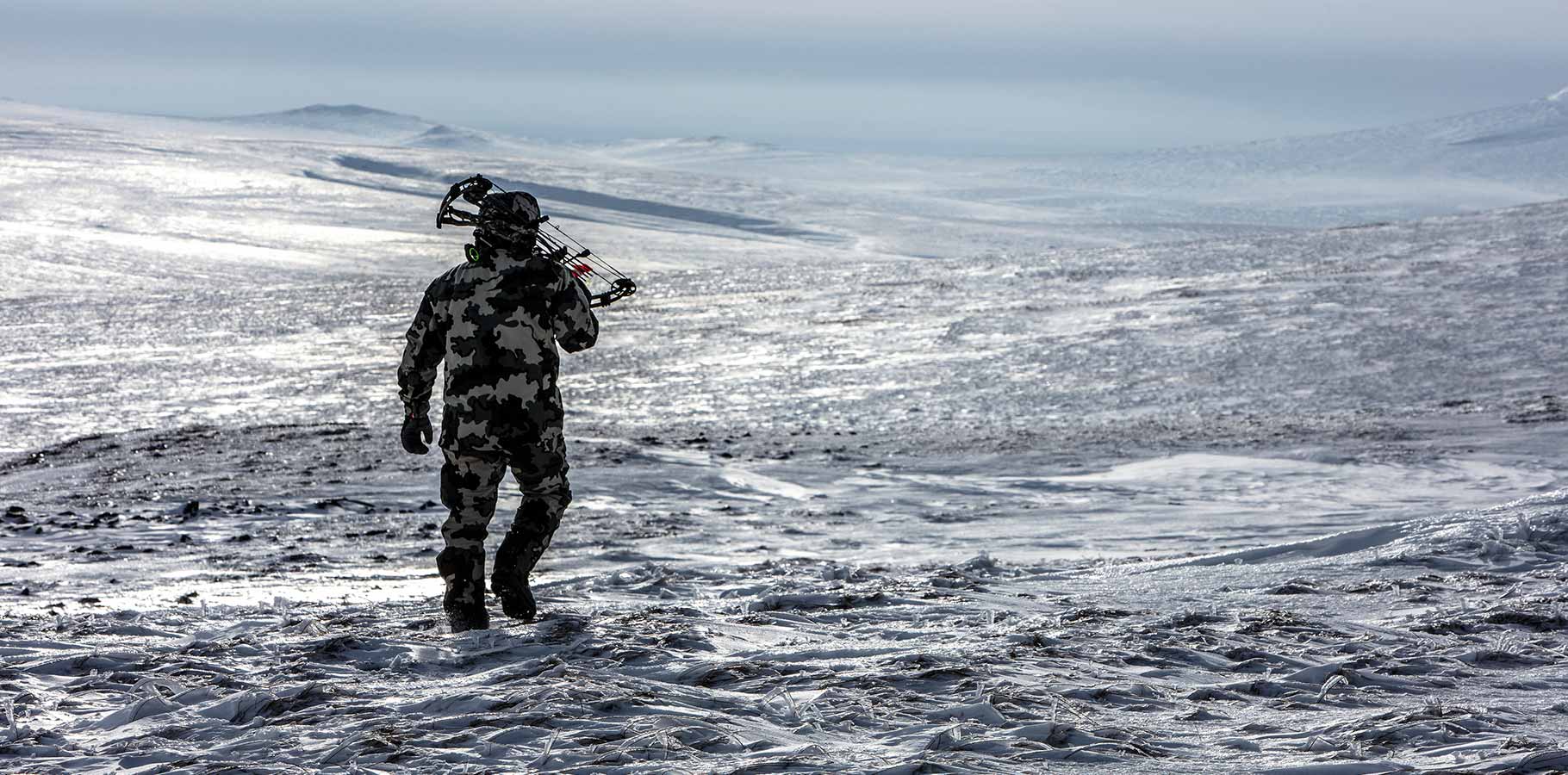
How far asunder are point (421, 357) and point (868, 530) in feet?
11.8

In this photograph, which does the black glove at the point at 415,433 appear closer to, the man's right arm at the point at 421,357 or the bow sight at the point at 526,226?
the man's right arm at the point at 421,357

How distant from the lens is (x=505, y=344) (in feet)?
15.4

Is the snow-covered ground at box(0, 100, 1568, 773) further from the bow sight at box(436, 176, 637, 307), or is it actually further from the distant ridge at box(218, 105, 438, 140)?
the distant ridge at box(218, 105, 438, 140)

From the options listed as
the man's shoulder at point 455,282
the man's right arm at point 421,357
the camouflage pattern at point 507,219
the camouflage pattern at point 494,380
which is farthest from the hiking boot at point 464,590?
the camouflage pattern at point 507,219

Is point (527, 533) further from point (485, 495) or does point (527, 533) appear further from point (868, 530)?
point (868, 530)

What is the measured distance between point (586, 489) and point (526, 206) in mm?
4361

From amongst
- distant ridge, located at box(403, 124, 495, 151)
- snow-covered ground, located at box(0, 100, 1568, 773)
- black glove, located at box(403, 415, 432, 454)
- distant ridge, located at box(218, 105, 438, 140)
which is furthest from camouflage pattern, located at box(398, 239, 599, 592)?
distant ridge, located at box(218, 105, 438, 140)

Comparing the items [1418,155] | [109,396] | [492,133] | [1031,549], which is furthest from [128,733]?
[492,133]

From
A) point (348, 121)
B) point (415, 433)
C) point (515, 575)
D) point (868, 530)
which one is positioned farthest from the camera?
point (348, 121)

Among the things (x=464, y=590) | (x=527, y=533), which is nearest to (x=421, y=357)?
(x=527, y=533)

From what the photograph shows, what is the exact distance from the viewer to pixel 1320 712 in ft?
12.3

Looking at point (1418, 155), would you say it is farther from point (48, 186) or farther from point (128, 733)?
point (128, 733)

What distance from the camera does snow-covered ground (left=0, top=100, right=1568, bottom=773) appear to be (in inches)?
143

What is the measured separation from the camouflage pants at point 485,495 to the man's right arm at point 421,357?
0.23 m
